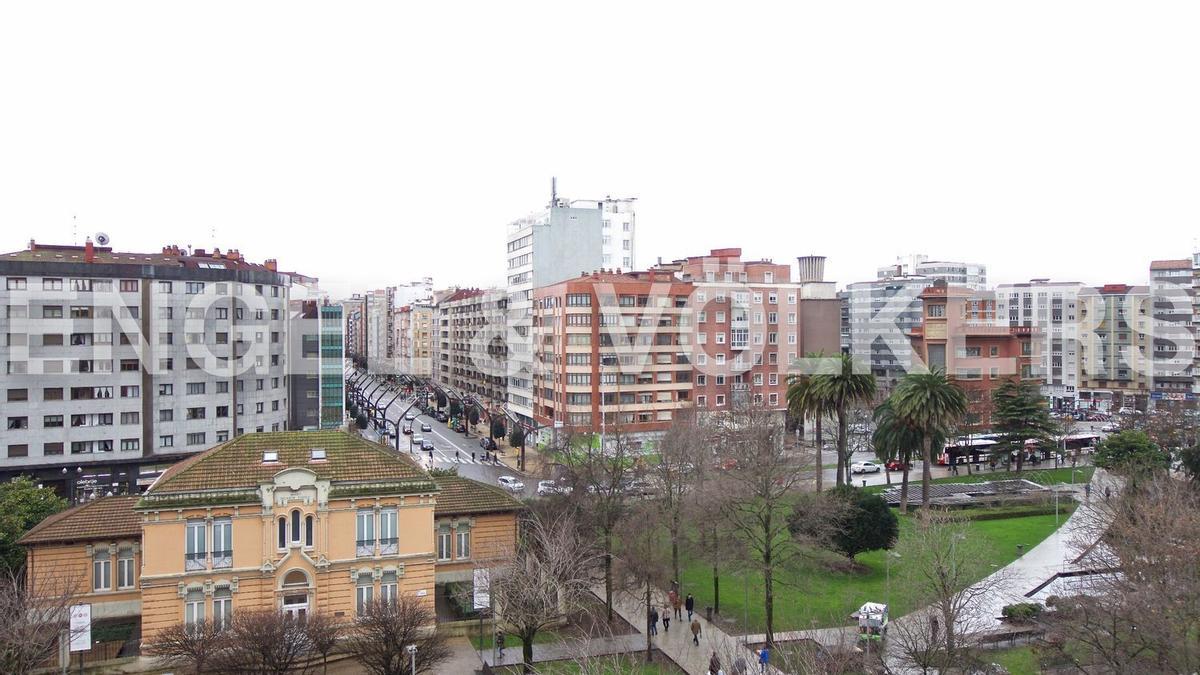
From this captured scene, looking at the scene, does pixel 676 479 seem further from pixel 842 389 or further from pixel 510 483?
pixel 510 483

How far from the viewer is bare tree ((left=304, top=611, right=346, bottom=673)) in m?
24.3

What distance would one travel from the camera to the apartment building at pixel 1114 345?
311 feet

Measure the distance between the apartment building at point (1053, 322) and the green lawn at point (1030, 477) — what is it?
4451cm

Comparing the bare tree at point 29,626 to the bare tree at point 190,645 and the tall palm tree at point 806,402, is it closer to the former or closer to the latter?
the bare tree at point 190,645

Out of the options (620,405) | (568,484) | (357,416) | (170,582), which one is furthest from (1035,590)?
(357,416)

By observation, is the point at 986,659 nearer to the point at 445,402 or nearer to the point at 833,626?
the point at 833,626

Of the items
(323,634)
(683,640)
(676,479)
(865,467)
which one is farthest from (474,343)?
(323,634)

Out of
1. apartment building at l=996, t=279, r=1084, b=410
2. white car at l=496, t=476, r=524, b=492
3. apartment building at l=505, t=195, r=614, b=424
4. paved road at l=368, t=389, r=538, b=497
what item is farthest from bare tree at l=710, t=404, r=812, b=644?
apartment building at l=996, t=279, r=1084, b=410

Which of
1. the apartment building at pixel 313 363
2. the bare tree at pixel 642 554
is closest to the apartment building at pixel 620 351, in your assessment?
the apartment building at pixel 313 363

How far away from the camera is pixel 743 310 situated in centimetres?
7025

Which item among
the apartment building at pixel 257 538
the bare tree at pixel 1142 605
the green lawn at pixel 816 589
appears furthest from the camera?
the green lawn at pixel 816 589

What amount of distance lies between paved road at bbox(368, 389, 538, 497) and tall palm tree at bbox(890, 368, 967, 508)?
20.1 metres

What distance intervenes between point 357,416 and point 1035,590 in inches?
2971

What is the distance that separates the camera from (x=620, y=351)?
213 feet
